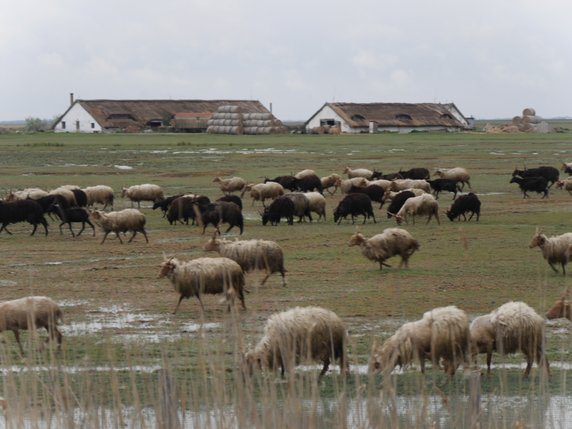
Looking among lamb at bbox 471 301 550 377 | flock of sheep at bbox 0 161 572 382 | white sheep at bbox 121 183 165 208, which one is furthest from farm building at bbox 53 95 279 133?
lamb at bbox 471 301 550 377

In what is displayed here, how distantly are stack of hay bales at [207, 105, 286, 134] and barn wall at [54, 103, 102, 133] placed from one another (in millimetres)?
10989

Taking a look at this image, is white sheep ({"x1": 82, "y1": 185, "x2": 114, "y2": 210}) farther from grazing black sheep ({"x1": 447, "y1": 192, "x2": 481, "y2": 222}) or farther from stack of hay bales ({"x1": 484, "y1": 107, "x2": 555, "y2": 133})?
stack of hay bales ({"x1": 484, "y1": 107, "x2": 555, "y2": 133})

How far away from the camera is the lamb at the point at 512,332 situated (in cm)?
1189

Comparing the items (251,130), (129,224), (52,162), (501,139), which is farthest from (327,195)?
(251,130)

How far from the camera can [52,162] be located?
5506 cm

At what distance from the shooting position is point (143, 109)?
106500mm

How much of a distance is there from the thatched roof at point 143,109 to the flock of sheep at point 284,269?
6216 cm

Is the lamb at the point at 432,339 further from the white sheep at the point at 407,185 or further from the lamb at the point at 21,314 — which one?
the white sheep at the point at 407,185

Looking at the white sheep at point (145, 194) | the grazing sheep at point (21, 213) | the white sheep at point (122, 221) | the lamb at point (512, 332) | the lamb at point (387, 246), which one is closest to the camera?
the lamb at point (512, 332)

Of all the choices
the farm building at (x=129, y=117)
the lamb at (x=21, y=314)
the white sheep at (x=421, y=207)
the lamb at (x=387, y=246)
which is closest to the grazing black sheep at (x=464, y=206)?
the white sheep at (x=421, y=207)

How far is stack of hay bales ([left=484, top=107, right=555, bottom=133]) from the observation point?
10155 centimetres

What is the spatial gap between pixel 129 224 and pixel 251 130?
72.3 metres

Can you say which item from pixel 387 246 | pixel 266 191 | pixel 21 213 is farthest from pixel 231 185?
pixel 387 246

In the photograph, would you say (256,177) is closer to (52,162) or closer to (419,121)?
(52,162)
